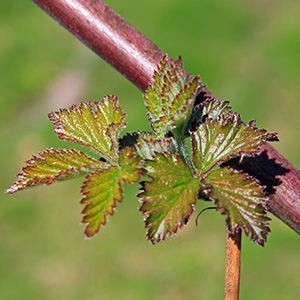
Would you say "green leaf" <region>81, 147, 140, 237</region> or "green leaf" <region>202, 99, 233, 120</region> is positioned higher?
"green leaf" <region>202, 99, 233, 120</region>

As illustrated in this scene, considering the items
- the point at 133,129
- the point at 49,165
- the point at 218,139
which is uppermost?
the point at 133,129

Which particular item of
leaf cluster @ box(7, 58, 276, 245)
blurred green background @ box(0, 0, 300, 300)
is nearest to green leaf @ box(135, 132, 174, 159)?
leaf cluster @ box(7, 58, 276, 245)

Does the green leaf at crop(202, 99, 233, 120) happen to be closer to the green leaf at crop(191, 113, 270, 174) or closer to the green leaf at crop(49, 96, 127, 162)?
the green leaf at crop(191, 113, 270, 174)

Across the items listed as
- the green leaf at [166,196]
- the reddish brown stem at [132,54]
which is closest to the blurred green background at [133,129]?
the reddish brown stem at [132,54]

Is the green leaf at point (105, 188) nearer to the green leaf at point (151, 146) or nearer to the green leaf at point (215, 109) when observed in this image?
the green leaf at point (151, 146)

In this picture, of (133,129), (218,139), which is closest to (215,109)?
(218,139)

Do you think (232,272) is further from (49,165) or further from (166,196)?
(49,165)
